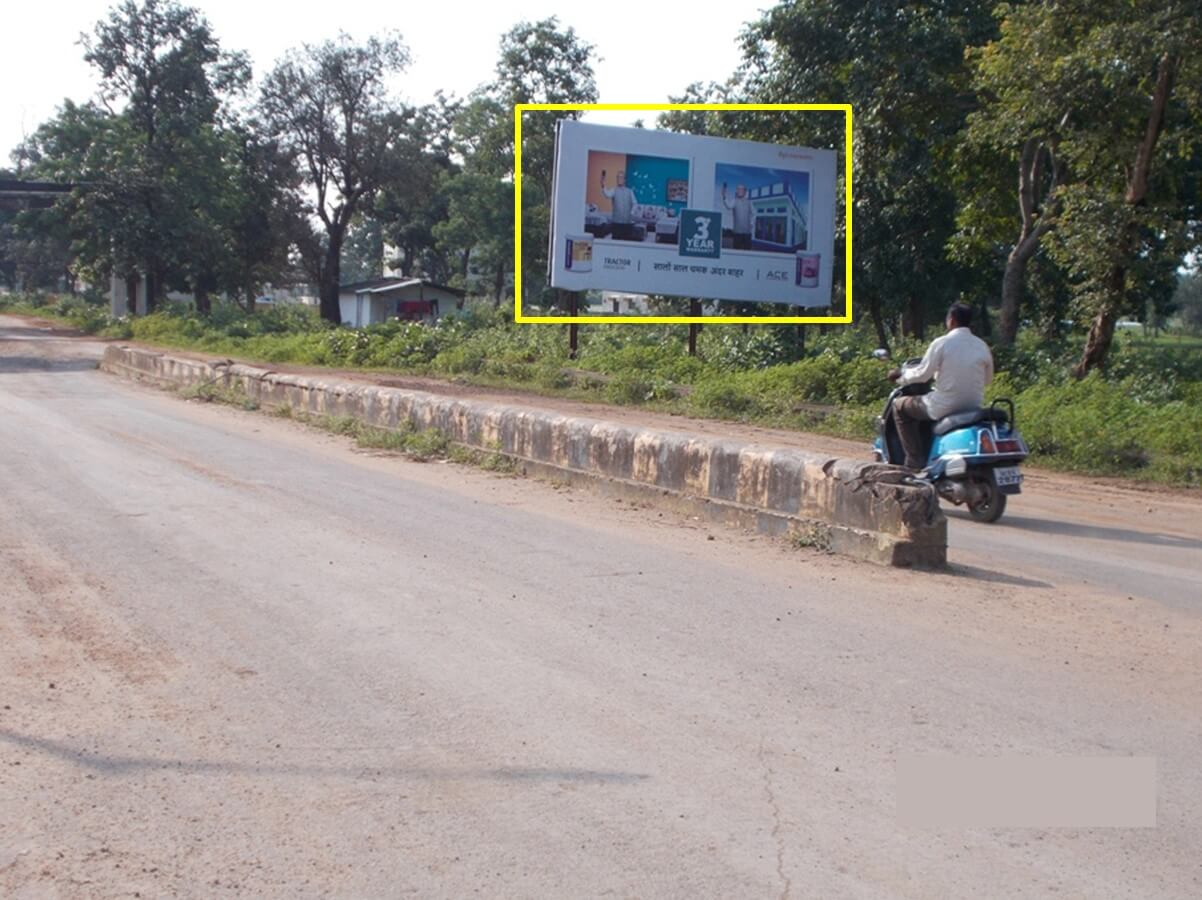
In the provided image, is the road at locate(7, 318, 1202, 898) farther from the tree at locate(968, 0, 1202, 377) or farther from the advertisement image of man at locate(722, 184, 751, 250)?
the advertisement image of man at locate(722, 184, 751, 250)

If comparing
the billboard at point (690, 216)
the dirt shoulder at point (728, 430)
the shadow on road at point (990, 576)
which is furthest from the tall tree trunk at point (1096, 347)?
the shadow on road at point (990, 576)

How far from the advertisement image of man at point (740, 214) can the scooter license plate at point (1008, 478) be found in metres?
15.8

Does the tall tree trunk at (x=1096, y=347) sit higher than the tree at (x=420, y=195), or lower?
lower

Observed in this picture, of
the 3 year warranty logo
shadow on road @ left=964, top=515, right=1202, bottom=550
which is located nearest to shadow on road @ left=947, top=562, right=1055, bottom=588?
shadow on road @ left=964, top=515, right=1202, bottom=550

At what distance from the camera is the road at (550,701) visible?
12.2ft

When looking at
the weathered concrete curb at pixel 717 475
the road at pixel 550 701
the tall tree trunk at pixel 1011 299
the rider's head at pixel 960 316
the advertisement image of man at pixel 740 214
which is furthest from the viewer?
the advertisement image of man at pixel 740 214

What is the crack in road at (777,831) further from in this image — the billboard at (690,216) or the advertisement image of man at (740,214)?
the advertisement image of man at (740,214)

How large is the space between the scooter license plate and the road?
37 centimetres

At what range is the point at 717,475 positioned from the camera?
30.2ft

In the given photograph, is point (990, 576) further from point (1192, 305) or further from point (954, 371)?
point (1192, 305)

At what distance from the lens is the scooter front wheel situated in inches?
384

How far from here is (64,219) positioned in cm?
4453

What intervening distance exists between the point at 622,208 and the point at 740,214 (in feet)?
8.20

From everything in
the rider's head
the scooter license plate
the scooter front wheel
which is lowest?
the scooter front wheel
